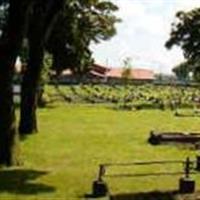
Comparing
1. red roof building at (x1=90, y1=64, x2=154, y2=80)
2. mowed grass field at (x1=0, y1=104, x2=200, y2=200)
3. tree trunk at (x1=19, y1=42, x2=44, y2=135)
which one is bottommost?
mowed grass field at (x1=0, y1=104, x2=200, y2=200)

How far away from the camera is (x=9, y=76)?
2300 cm

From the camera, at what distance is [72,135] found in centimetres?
3322

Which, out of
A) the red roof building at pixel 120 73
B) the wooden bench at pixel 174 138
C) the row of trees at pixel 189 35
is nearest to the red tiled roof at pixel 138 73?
the red roof building at pixel 120 73

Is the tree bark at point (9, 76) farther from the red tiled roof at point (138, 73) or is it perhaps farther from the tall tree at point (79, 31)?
the red tiled roof at point (138, 73)

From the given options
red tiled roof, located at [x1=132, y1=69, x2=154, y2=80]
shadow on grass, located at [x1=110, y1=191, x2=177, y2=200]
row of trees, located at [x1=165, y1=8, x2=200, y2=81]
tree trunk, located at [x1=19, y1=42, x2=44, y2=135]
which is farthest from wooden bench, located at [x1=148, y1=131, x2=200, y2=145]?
red tiled roof, located at [x1=132, y1=69, x2=154, y2=80]

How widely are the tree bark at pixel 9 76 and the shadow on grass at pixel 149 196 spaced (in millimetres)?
5723

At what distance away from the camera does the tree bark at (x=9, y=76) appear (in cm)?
2234

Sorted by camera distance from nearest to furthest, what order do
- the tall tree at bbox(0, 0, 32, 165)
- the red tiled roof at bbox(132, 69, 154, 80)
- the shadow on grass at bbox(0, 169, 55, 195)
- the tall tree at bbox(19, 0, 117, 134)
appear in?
the shadow on grass at bbox(0, 169, 55, 195)
the tall tree at bbox(0, 0, 32, 165)
the tall tree at bbox(19, 0, 117, 134)
the red tiled roof at bbox(132, 69, 154, 80)

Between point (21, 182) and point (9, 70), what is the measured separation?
3.95 meters

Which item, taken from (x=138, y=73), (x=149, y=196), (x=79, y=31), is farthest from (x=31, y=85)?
(x=138, y=73)

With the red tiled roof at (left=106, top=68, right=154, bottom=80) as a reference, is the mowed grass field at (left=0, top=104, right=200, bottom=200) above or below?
below

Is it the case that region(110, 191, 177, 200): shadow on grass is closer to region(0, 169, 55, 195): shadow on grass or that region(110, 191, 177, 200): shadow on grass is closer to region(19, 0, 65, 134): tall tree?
region(0, 169, 55, 195): shadow on grass

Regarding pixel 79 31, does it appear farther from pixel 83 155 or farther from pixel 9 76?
pixel 9 76

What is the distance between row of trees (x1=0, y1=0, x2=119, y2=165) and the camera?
22734mm
